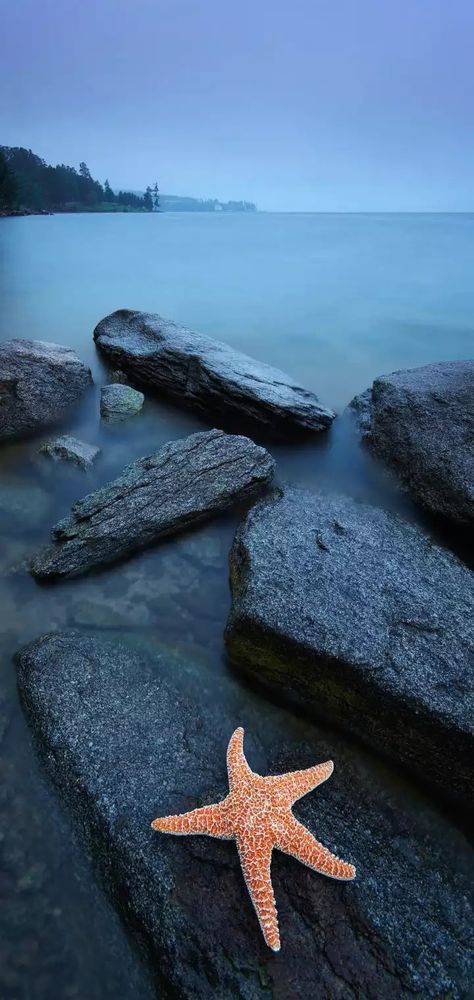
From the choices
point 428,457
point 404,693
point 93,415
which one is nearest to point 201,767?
point 404,693

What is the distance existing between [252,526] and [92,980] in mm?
2998

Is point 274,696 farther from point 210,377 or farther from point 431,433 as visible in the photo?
point 210,377

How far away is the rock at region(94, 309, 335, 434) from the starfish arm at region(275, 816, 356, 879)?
4.48 metres

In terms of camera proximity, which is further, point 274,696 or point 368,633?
point 274,696

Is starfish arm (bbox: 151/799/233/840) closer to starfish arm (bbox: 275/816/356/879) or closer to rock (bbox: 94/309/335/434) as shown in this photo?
starfish arm (bbox: 275/816/356/879)

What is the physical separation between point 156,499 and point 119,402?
2524 mm

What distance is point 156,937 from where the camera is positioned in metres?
2.40

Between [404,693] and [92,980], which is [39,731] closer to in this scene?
[92,980]

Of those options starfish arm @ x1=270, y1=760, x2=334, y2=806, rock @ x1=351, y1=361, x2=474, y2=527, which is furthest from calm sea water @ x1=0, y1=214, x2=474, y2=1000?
starfish arm @ x1=270, y1=760, x2=334, y2=806

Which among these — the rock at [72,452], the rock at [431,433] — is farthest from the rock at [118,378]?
the rock at [431,433]

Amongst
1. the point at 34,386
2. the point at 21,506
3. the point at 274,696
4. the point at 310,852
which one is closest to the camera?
the point at 310,852

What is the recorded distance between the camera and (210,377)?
6391 millimetres

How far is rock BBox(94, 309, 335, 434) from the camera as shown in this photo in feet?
20.1

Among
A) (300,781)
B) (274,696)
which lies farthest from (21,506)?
(300,781)
